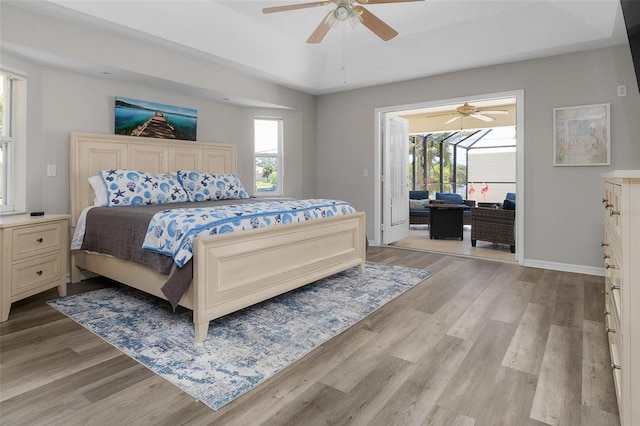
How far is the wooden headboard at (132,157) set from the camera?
3.71 metres

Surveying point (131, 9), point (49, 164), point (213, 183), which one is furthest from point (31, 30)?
point (213, 183)

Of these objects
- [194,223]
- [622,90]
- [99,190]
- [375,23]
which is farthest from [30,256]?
[622,90]

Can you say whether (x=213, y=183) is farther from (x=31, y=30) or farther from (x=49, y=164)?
(x=31, y=30)

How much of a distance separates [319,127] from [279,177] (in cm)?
111

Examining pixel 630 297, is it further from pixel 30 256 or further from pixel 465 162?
pixel 465 162

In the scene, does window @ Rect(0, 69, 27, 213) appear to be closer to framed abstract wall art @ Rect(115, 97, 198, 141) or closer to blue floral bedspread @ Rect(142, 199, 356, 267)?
framed abstract wall art @ Rect(115, 97, 198, 141)

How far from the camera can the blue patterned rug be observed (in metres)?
1.94

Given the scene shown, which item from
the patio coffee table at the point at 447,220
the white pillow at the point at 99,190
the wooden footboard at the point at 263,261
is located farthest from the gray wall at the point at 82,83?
the patio coffee table at the point at 447,220

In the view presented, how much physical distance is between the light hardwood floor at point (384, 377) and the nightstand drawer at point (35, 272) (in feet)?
0.68

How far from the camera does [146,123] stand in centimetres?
427

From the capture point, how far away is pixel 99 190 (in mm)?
3666

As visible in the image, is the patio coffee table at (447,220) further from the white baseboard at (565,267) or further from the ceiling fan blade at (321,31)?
the ceiling fan blade at (321,31)

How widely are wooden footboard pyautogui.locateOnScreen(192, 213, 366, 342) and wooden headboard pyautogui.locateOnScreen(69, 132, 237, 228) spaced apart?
2.22 meters

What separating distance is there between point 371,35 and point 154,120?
2813mm
